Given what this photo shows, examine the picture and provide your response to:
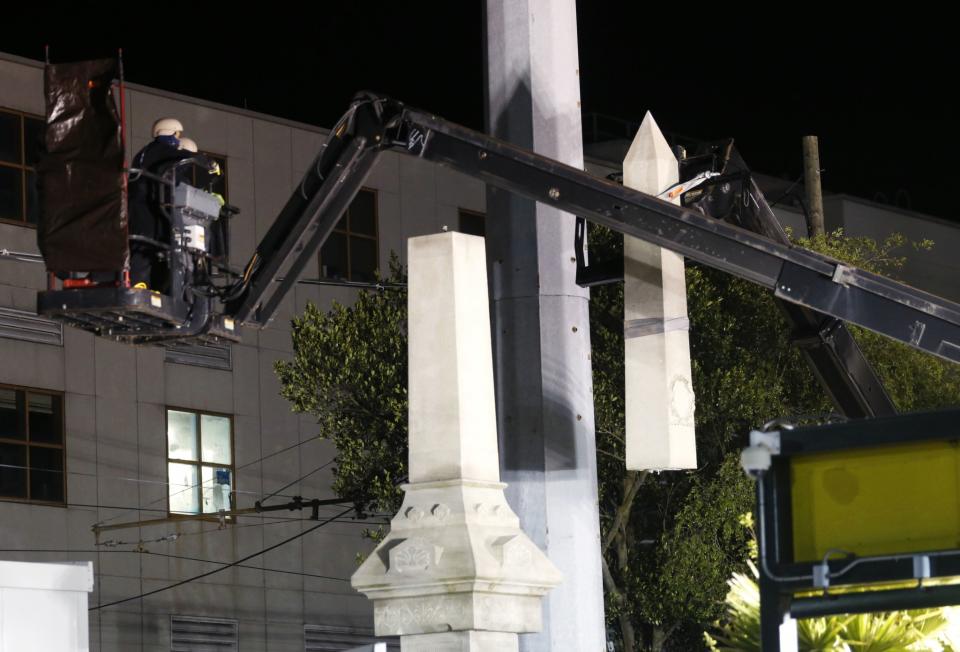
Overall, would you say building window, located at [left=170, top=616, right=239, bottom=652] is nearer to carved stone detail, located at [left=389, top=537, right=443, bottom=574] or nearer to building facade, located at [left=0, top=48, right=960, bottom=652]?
building facade, located at [left=0, top=48, right=960, bottom=652]

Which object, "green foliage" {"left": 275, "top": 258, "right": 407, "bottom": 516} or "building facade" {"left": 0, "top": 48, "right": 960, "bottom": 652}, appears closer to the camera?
"green foliage" {"left": 275, "top": 258, "right": 407, "bottom": 516}

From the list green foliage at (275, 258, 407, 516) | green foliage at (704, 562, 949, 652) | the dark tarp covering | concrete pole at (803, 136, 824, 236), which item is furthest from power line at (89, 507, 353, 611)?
the dark tarp covering

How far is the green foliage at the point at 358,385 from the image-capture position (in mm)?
26984

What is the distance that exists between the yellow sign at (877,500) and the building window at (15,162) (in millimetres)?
27019

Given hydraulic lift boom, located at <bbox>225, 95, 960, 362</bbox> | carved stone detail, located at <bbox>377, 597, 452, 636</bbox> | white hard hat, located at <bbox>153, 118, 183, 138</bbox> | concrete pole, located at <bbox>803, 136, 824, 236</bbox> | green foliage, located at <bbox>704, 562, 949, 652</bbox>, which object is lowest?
green foliage, located at <bbox>704, 562, 949, 652</bbox>

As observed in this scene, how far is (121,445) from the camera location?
32.8 metres

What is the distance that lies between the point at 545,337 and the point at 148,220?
2.46 meters

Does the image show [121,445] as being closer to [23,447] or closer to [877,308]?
[23,447]

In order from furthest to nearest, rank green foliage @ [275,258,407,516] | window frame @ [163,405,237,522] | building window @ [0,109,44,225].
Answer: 1. window frame @ [163,405,237,522]
2. building window @ [0,109,44,225]
3. green foliage @ [275,258,407,516]

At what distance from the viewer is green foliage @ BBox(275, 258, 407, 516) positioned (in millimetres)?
26984

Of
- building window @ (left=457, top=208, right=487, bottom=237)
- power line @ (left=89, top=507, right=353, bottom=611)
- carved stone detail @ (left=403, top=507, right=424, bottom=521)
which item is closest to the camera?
carved stone detail @ (left=403, top=507, right=424, bottom=521)

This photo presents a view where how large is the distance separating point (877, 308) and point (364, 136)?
326cm

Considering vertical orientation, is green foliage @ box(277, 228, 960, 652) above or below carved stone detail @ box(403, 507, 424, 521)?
above

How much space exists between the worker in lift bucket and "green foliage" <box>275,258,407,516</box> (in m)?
16.2
